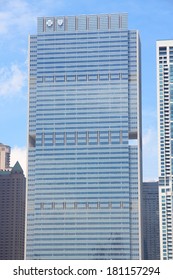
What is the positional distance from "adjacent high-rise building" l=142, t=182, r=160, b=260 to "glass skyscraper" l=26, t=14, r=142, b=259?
33.3 metres

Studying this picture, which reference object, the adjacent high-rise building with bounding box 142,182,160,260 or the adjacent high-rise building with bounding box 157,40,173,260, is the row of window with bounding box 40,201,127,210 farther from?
the adjacent high-rise building with bounding box 142,182,160,260

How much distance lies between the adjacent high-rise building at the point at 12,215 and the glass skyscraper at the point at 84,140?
36.7 m

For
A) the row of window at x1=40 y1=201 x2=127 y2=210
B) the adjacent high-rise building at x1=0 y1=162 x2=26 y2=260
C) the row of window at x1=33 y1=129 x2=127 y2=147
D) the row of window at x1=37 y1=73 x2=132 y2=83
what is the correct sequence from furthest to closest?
the adjacent high-rise building at x1=0 y1=162 x2=26 y2=260
the row of window at x1=37 y1=73 x2=132 y2=83
the row of window at x1=33 y1=129 x2=127 y2=147
the row of window at x1=40 y1=201 x2=127 y2=210

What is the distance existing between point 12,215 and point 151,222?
3012 cm

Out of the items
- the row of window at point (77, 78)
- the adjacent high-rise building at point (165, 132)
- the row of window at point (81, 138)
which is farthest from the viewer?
the adjacent high-rise building at point (165, 132)

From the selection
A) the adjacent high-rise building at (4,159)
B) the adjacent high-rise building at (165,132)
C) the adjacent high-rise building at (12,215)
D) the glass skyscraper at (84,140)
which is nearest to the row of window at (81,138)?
the glass skyscraper at (84,140)

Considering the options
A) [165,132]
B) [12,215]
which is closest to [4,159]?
[12,215]

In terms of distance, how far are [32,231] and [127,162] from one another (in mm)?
17000

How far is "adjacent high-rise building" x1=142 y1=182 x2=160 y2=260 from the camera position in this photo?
11631cm

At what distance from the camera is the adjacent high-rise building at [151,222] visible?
4579 inches

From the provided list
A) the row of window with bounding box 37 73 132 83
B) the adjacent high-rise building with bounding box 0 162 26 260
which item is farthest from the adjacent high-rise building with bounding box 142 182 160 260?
the row of window with bounding box 37 73 132 83

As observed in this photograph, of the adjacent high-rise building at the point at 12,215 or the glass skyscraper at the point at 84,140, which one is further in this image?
the adjacent high-rise building at the point at 12,215

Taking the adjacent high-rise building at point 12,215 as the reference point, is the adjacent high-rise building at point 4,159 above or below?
above

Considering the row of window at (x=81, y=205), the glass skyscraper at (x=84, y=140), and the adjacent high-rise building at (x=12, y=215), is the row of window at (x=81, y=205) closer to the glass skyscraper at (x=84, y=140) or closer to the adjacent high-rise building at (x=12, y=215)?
the glass skyscraper at (x=84, y=140)
